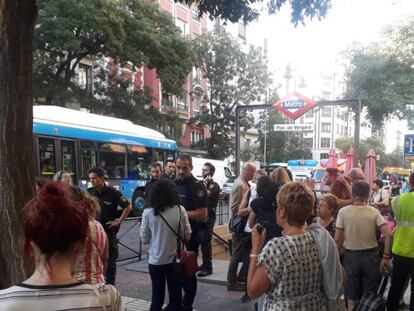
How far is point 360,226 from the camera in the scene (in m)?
4.56

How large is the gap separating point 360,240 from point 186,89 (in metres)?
34.7

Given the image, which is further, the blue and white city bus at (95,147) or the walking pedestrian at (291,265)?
the blue and white city bus at (95,147)

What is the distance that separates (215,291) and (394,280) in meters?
2.59

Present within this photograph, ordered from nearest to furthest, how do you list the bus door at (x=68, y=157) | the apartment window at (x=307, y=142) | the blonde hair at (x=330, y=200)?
the blonde hair at (x=330, y=200), the bus door at (x=68, y=157), the apartment window at (x=307, y=142)

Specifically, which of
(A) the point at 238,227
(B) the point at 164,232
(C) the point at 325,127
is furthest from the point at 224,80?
(C) the point at 325,127

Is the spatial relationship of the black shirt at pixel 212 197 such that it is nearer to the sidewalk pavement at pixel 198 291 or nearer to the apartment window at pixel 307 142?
the sidewalk pavement at pixel 198 291

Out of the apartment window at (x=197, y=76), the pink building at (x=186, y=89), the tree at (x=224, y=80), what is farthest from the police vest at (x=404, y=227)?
the apartment window at (x=197, y=76)

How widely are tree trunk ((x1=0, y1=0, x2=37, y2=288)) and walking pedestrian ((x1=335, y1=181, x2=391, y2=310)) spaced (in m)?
3.15

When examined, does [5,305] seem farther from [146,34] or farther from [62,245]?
[146,34]

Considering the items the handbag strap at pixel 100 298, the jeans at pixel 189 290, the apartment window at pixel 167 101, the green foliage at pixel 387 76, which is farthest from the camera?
the apartment window at pixel 167 101

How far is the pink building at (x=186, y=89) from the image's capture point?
120ft

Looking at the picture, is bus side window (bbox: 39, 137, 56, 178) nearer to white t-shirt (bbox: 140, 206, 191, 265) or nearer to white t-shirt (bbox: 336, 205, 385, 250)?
white t-shirt (bbox: 140, 206, 191, 265)

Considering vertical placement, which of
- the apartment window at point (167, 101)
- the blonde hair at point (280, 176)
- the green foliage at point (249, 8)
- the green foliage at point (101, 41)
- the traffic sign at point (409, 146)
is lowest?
the blonde hair at point (280, 176)

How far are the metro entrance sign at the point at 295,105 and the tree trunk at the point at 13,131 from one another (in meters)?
7.10
